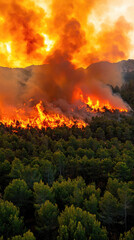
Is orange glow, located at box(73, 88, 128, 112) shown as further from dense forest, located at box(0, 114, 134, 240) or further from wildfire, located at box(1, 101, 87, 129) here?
dense forest, located at box(0, 114, 134, 240)

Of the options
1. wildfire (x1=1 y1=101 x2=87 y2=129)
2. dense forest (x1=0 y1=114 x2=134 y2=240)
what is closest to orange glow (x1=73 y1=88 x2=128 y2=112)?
wildfire (x1=1 y1=101 x2=87 y2=129)

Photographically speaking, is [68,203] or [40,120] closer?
[68,203]

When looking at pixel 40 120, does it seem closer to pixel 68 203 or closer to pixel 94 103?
pixel 94 103

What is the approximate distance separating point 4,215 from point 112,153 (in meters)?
39.0

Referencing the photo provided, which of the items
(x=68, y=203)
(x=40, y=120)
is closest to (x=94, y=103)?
(x=40, y=120)

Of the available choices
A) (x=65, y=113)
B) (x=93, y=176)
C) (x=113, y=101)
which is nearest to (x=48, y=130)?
(x=65, y=113)

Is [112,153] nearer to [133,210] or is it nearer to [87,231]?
[133,210]

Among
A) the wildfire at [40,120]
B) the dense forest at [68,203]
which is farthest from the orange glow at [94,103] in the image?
the dense forest at [68,203]

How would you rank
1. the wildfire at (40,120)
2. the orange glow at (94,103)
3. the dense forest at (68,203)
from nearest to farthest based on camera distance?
the dense forest at (68,203), the wildfire at (40,120), the orange glow at (94,103)

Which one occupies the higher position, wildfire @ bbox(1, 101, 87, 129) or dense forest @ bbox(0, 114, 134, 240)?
wildfire @ bbox(1, 101, 87, 129)

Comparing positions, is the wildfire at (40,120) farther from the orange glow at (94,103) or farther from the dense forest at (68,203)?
the dense forest at (68,203)

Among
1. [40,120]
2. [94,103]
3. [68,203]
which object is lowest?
[68,203]

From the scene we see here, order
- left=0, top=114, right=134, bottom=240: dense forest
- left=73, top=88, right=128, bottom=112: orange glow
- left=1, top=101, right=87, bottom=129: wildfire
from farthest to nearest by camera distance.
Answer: left=73, top=88, right=128, bottom=112: orange glow < left=1, top=101, right=87, bottom=129: wildfire < left=0, top=114, right=134, bottom=240: dense forest

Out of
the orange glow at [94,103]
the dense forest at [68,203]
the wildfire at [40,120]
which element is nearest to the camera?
the dense forest at [68,203]
